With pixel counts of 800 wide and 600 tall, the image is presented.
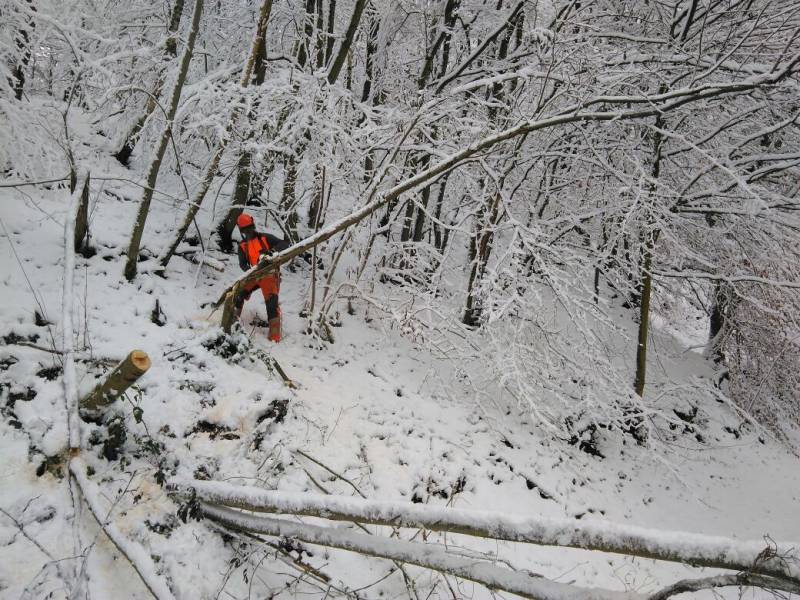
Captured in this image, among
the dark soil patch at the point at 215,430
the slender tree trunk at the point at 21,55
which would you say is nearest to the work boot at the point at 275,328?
the dark soil patch at the point at 215,430

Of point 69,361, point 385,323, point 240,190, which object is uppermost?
point 240,190

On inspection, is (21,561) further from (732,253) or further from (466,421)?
(732,253)

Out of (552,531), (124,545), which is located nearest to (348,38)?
(124,545)

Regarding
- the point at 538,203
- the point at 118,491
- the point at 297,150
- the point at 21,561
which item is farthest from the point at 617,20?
the point at 21,561

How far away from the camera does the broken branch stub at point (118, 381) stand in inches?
104

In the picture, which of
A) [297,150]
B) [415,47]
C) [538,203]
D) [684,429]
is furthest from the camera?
[415,47]

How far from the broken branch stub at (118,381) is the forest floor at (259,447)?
212mm

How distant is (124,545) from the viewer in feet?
7.55

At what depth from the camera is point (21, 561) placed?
2.28 m

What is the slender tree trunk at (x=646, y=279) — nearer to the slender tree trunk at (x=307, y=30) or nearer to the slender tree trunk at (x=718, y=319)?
the slender tree trunk at (x=718, y=319)

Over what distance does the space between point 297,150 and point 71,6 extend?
120 inches

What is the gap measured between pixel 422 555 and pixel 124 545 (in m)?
1.59

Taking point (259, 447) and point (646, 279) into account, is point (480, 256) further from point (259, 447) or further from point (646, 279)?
→ point (259, 447)

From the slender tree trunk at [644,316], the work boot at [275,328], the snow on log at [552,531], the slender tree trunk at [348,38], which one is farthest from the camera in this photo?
the slender tree trunk at [644,316]
